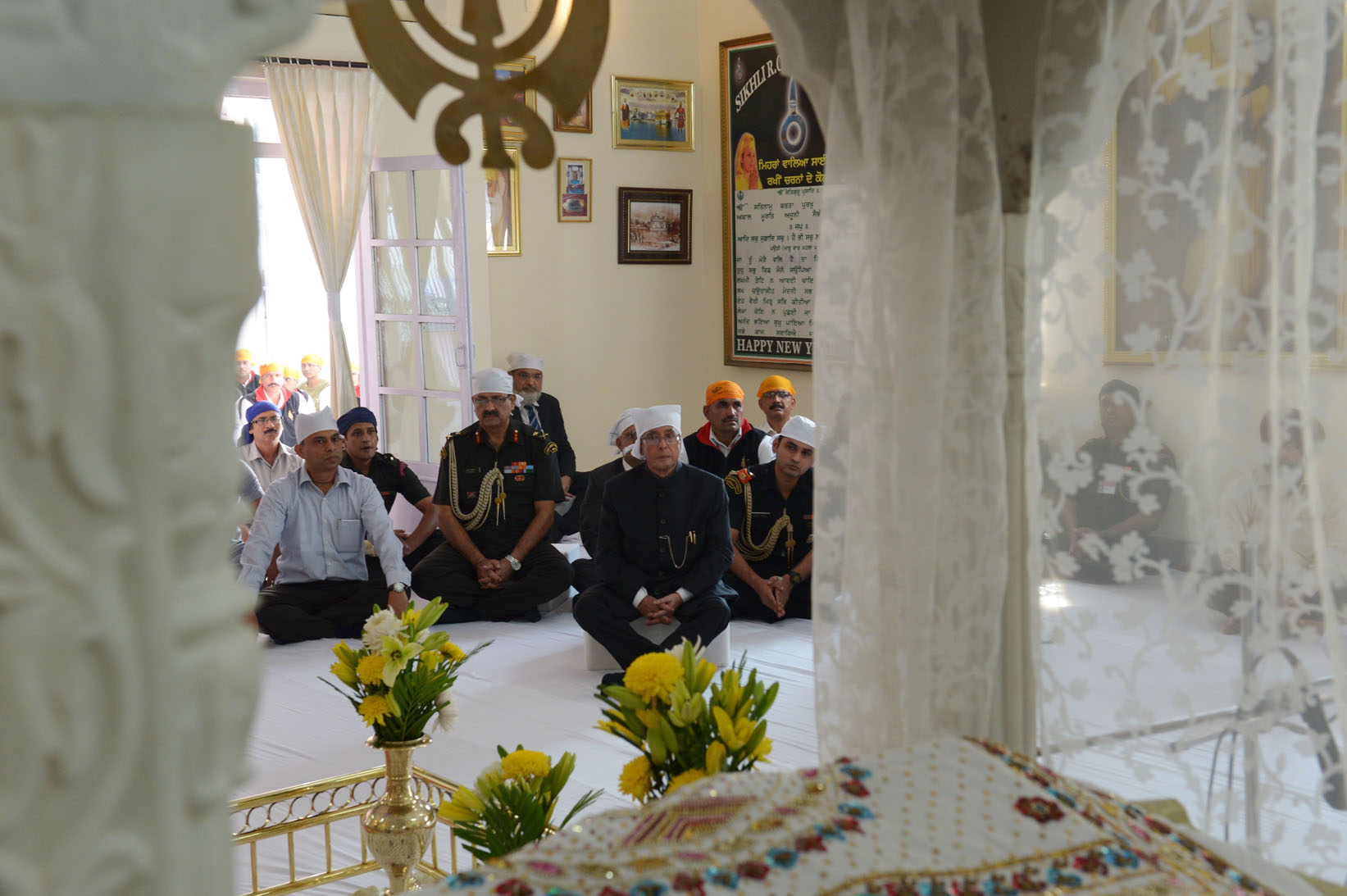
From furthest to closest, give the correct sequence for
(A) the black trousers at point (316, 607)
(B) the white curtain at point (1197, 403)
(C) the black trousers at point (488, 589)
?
(C) the black trousers at point (488, 589)
(A) the black trousers at point (316, 607)
(B) the white curtain at point (1197, 403)

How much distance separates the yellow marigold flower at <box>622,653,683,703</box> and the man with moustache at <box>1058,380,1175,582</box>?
70 cm

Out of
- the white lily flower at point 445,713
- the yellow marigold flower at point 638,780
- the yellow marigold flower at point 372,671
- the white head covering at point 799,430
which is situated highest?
the white head covering at point 799,430

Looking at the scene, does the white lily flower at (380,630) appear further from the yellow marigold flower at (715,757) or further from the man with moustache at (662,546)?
the man with moustache at (662,546)

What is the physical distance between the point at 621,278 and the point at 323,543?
3.16 m

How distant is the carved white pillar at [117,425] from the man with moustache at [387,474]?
5.17 meters

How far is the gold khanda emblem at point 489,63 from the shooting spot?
6.76 feet

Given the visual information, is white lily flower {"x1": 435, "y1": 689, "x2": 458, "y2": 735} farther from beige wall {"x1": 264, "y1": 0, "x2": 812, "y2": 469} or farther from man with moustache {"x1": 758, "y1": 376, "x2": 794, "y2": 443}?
beige wall {"x1": 264, "y1": 0, "x2": 812, "y2": 469}

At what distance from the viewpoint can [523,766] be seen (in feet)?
6.60

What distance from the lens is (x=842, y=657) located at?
2.25 m

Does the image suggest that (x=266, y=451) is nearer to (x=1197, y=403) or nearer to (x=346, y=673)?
(x=346, y=673)

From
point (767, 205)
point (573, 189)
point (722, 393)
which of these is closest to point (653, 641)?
point (722, 393)

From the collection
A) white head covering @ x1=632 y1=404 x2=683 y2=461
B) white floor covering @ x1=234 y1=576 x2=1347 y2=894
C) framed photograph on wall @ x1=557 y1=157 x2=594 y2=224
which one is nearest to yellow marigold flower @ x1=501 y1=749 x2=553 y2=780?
white floor covering @ x1=234 y1=576 x2=1347 y2=894

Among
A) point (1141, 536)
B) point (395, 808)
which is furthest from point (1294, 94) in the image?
point (395, 808)

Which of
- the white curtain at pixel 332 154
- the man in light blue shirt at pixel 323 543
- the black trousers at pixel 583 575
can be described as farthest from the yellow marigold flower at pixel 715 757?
the white curtain at pixel 332 154
